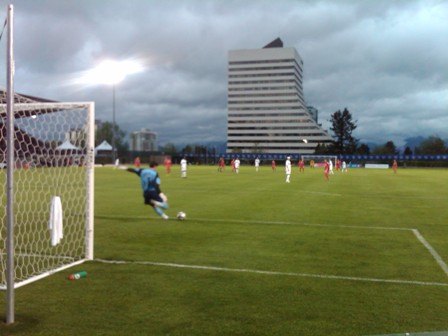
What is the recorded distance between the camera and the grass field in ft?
17.3

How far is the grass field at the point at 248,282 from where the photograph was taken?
5.27 metres

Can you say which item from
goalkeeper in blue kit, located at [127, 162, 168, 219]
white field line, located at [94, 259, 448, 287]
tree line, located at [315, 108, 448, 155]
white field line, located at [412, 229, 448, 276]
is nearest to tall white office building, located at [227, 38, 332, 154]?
tree line, located at [315, 108, 448, 155]

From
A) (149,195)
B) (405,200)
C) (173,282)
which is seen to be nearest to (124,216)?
(173,282)

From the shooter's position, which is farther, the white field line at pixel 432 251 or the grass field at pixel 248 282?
the white field line at pixel 432 251

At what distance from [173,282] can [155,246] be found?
2825 millimetres

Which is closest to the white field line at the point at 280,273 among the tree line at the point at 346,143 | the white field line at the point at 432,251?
the white field line at the point at 432,251

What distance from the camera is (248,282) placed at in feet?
23.0

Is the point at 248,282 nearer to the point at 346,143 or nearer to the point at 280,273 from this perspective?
the point at 280,273

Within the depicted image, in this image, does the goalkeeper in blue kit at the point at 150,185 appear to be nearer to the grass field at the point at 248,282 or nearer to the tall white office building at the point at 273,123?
the grass field at the point at 248,282

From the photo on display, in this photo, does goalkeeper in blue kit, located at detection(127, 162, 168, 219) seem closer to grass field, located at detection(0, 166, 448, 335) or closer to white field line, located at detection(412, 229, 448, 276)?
grass field, located at detection(0, 166, 448, 335)

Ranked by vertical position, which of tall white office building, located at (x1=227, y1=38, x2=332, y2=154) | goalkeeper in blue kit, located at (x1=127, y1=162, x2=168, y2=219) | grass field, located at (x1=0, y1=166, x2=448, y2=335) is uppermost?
tall white office building, located at (x1=227, y1=38, x2=332, y2=154)

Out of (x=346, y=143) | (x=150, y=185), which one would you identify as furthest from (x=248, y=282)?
(x=346, y=143)

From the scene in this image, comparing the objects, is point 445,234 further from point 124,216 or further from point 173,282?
point 124,216

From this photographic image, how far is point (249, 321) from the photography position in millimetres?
5367
